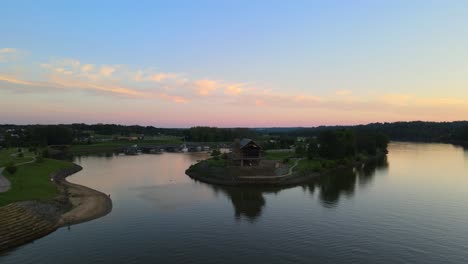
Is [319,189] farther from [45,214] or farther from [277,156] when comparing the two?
[45,214]

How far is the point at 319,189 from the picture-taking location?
48719 mm

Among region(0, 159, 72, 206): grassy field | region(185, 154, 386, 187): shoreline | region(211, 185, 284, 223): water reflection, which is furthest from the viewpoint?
region(185, 154, 386, 187): shoreline

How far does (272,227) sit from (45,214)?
63.2 ft

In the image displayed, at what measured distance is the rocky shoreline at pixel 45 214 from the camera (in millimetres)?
25594

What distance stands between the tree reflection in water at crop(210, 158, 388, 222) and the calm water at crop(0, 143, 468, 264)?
0.14 metres

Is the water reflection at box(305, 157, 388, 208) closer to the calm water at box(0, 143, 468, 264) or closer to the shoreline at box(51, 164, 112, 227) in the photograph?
the calm water at box(0, 143, 468, 264)

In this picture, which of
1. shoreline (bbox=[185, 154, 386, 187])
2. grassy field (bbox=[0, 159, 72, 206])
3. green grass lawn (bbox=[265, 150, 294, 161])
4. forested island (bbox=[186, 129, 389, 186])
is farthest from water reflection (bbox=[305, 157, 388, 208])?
grassy field (bbox=[0, 159, 72, 206])

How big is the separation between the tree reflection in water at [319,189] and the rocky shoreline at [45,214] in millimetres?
13907

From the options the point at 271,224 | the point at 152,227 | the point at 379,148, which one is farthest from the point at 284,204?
the point at 379,148

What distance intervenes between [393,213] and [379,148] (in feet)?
239

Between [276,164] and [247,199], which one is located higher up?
[276,164]

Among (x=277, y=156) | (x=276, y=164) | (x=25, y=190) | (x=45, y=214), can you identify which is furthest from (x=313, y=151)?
(x=45, y=214)

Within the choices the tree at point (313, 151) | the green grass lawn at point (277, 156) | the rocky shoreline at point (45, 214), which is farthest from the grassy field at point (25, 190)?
the tree at point (313, 151)

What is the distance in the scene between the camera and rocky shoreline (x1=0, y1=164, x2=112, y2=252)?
2559cm
